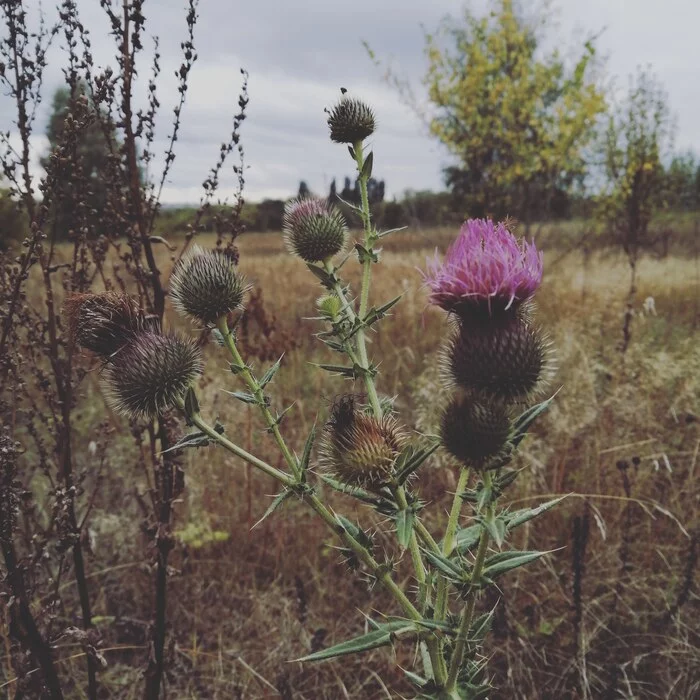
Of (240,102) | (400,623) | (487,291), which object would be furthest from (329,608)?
(240,102)

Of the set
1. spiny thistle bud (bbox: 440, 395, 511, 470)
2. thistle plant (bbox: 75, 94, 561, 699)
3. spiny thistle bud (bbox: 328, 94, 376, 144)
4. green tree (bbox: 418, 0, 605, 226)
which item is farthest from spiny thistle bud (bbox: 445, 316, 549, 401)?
green tree (bbox: 418, 0, 605, 226)

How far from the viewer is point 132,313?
2156 mm

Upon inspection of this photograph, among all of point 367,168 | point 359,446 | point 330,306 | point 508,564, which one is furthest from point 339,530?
point 367,168

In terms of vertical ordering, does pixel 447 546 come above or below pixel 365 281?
below

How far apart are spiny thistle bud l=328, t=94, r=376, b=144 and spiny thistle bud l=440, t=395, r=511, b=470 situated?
1.58 metres

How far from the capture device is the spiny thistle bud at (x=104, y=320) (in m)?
2.05

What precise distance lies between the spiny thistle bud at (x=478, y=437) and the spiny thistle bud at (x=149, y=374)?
2.96 ft

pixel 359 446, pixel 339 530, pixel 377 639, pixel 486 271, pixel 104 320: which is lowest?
pixel 377 639

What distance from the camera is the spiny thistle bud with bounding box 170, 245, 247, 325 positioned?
2154 millimetres

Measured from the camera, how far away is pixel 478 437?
164 cm

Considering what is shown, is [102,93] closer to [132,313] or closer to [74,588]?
[132,313]

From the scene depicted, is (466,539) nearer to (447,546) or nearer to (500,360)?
(447,546)

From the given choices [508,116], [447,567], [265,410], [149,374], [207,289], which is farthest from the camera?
[508,116]

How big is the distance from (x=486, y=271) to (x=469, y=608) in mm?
922
